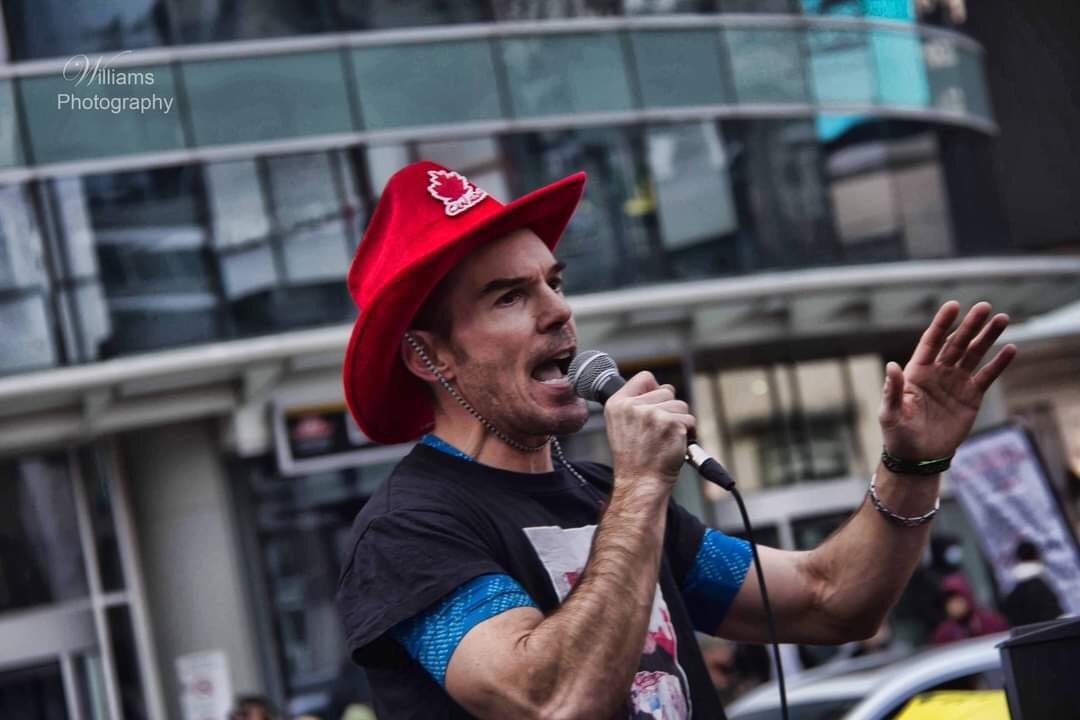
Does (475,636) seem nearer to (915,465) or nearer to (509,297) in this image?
(509,297)

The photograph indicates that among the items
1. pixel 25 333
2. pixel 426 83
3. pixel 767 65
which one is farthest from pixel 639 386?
pixel 767 65

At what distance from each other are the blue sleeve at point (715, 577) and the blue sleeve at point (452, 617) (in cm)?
63

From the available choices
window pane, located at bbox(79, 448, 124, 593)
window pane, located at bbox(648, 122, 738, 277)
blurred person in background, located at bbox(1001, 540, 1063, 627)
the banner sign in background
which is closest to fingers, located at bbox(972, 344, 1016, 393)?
blurred person in background, located at bbox(1001, 540, 1063, 627)

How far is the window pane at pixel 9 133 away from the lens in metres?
14.7

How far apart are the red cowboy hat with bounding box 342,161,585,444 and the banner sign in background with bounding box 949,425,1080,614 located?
23.7ft

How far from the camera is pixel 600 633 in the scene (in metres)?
2.16

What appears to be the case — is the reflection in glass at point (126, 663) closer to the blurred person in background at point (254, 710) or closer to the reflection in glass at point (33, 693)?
the reflection in glass at point (33, 693)

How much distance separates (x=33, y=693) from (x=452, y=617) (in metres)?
14.7

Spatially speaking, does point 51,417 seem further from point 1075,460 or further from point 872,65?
point 1075,460

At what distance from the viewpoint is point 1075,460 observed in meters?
26.3

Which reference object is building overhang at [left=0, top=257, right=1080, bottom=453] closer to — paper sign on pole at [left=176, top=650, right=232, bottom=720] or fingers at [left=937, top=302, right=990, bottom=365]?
paper sign on pole at [left=176, top=650, right=232, bottom=720]

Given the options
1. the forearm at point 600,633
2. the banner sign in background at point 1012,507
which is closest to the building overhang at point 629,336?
the banner sign in background at point 1012,507

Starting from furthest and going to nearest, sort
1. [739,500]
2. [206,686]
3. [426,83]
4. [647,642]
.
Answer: [426,83] → [206,686] → [739,500] → [647,642]

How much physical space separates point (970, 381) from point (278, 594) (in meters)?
14.3
